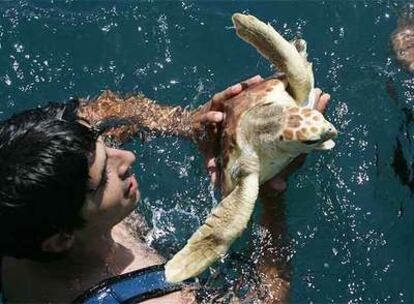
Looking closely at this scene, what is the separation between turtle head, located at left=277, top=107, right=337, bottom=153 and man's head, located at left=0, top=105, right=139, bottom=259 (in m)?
0.47

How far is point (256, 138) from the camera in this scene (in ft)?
6.44

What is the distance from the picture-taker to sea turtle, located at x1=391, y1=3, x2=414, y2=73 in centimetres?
311

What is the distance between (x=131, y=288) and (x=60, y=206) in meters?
0.33

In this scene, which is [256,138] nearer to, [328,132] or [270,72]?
[328,132]

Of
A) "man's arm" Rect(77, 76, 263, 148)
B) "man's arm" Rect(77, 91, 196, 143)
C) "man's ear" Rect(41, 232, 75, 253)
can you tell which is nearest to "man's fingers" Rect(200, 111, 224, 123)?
"man's arm" Rect(77, 76, 263, 148)

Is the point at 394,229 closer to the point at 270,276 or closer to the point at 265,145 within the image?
the point at 270,276

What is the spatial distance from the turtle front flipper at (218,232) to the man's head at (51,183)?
221 millimetres

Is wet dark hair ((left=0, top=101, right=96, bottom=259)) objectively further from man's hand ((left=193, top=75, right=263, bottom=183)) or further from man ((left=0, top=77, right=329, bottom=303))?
man's hand ((left=193, top=75, right=263, bottom=183))

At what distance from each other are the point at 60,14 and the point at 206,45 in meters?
0.86

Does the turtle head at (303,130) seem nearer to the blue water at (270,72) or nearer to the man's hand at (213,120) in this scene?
the man's hand at (213,120)

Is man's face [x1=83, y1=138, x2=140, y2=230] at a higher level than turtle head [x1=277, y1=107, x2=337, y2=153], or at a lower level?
lower

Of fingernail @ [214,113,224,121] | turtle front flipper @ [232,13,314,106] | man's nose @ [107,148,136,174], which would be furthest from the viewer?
fingernail @ [214,113,224,121]

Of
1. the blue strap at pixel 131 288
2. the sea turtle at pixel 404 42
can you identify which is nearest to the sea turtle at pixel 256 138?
the blue strap at pixel 131 288

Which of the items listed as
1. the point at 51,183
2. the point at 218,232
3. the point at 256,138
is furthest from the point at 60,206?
the point at 256,138
